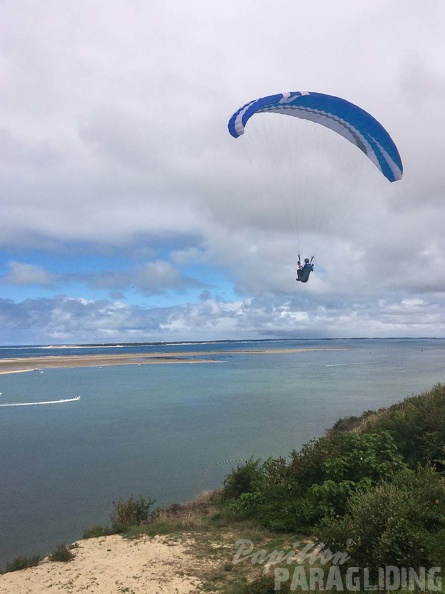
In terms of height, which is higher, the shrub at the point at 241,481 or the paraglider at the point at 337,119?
the paraglider at the point at 337,119

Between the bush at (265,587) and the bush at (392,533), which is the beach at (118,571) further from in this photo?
the bush at (392,533)

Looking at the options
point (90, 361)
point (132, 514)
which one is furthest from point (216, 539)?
point (90, 361)

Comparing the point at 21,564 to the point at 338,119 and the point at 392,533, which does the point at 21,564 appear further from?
the point at 338,119

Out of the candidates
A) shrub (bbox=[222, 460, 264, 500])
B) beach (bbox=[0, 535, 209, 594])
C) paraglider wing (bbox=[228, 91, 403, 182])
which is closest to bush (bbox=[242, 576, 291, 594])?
beach (bbox=[0, 535, 209, 594])

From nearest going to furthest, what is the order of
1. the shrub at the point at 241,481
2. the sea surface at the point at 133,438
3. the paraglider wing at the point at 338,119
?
the shrub at the point at 241,481
the paraglider wing at the point at 338,119
the sea surface at the point at 133,438

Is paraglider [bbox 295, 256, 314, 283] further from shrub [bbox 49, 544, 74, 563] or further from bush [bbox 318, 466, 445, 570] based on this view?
shrub [bbox 49, 544, 74, 563]

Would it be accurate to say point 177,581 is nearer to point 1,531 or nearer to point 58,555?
point 58,555

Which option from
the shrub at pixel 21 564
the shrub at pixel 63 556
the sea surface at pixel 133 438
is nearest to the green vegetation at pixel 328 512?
the shrub at pixel 63 556

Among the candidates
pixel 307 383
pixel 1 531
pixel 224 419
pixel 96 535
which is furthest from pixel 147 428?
pixel 307 383
